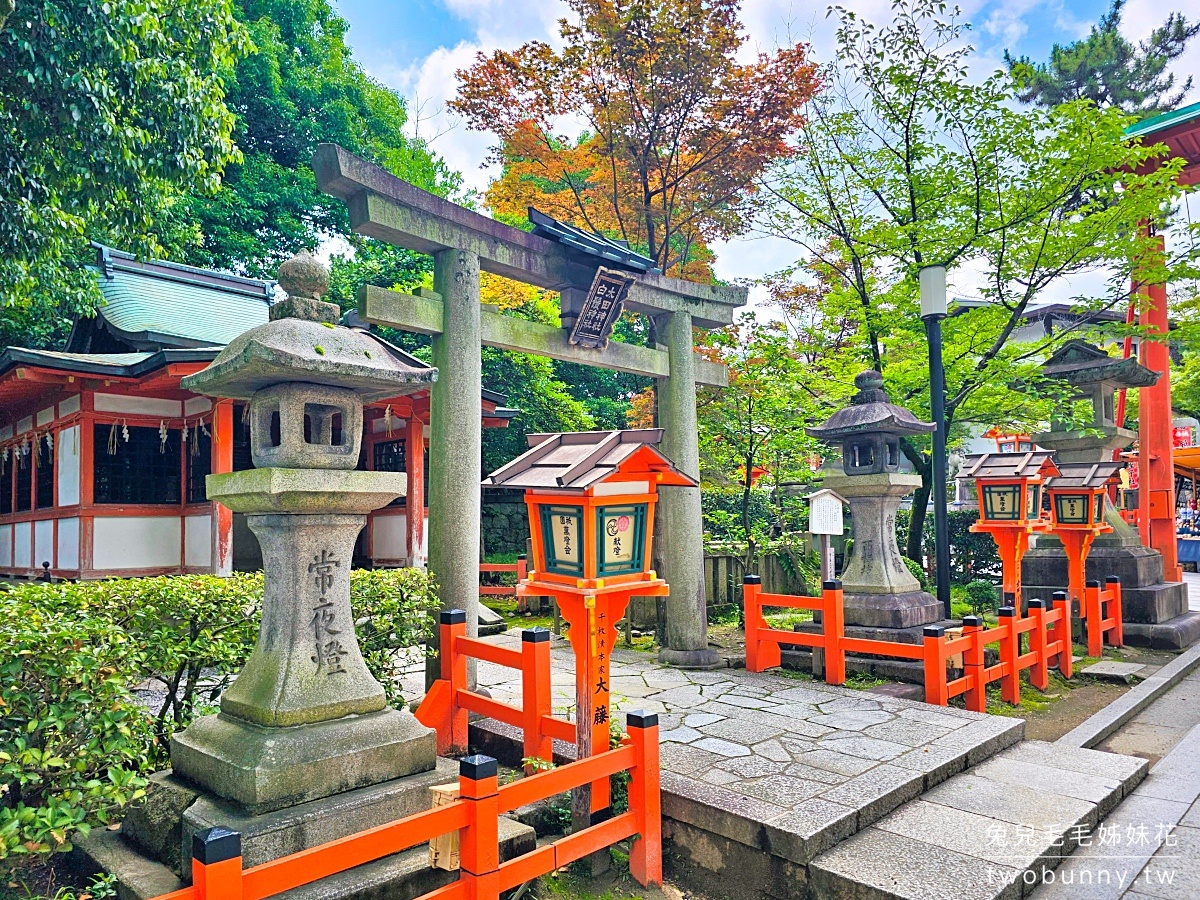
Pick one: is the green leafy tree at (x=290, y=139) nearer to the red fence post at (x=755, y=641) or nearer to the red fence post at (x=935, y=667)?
Result: the red fence post at (x=755, y=641)

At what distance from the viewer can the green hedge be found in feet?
10.7

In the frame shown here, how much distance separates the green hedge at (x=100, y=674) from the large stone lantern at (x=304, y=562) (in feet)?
1.56

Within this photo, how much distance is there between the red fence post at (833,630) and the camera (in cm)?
723

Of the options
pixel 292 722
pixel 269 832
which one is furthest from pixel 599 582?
pixel 269 832

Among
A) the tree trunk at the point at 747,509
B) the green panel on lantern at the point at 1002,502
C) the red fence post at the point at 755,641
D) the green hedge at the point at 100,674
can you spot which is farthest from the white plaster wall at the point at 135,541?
the green panel on lantern at the point at 1002,502

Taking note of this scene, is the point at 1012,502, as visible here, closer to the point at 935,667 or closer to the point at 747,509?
the point at 935,667

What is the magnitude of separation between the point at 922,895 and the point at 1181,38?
93.1ft

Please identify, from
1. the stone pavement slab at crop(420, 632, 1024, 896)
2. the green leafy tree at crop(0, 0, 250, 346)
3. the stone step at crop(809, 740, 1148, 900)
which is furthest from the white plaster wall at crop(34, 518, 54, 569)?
the stone step at crop(809, 740, 1148, 900)

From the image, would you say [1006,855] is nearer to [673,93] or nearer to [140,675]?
[140,675]

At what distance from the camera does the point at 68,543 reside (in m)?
11.5

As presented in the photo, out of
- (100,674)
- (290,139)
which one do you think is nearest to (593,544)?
(100,674)

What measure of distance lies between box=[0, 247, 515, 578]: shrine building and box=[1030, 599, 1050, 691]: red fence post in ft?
29.6

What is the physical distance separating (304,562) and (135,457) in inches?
393

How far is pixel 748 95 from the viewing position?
12141 mm
